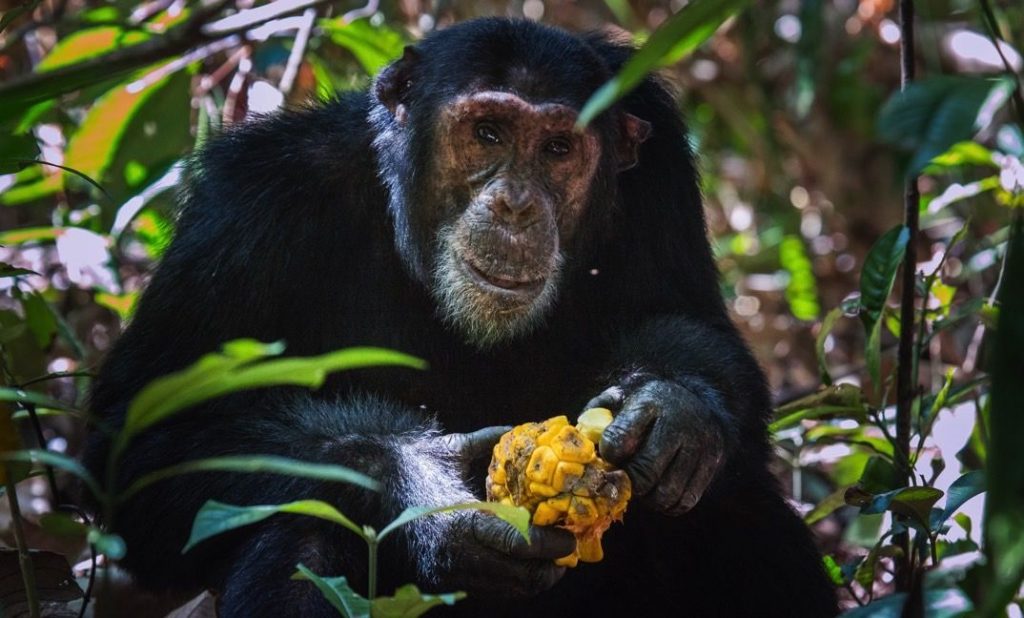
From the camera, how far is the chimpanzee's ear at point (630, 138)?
5.75m

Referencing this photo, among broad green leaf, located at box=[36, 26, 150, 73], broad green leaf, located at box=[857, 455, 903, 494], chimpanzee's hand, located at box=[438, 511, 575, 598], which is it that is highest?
broad green leaf, located at box=[36, 26, 150, 73]

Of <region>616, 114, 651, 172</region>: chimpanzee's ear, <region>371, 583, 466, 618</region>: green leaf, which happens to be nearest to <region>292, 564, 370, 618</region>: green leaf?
<region>371, 583, 466, 618</region>: green leaf

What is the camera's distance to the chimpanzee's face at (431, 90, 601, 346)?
201 inches

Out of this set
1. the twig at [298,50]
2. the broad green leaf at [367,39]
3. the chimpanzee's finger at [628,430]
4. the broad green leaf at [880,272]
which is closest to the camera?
the chimpanzee's finger at [628,430]

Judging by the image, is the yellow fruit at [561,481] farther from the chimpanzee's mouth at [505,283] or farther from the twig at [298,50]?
the twig at [298,50]

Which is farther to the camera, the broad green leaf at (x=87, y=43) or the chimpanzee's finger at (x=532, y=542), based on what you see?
the broad green leaf at (x=87, y=43)

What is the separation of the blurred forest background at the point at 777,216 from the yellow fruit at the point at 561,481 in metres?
0.91

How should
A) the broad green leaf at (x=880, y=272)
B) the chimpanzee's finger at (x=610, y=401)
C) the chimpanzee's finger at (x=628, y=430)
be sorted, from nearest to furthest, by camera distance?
the chimpanzee's finger at (x=628, y=430)
the chimpanzee's finger at (x=610, y=401)
the broad green leaf at (x=880, y=272)

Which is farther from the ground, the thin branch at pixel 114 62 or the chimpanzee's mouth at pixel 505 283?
the thin branch at pixel 114 62

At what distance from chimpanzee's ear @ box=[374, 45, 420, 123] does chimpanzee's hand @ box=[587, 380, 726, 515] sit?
188 centimetres

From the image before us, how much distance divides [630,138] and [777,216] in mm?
5201

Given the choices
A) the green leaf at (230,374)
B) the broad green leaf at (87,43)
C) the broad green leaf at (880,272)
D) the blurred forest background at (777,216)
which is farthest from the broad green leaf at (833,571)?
the broad green leaf at (87,43)

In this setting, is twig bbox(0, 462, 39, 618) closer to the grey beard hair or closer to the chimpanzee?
the chimpanzee

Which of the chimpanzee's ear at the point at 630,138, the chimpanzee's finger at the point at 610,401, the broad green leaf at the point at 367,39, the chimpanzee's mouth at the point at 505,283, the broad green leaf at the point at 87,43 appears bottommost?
the chimpanzee's finger at the point at 610,401
